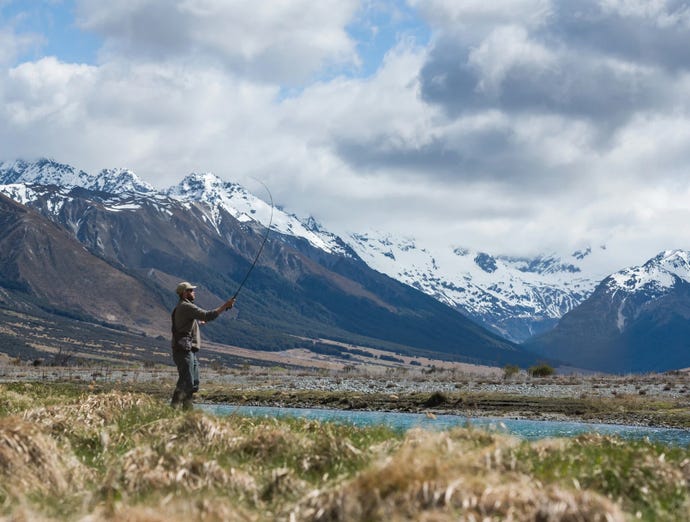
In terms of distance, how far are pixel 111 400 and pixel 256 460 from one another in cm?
630

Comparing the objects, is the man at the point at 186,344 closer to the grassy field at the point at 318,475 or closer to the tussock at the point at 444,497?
the grassy field at the point at 318,475

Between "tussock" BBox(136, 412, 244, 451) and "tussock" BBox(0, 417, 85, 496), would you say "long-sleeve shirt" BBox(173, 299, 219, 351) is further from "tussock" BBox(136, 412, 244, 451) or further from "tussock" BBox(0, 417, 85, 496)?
"tussock" BBox(0, 417, 85, 496)

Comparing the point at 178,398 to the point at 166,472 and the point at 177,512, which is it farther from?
the point at 177,512

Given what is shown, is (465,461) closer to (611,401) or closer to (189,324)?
(189,324)

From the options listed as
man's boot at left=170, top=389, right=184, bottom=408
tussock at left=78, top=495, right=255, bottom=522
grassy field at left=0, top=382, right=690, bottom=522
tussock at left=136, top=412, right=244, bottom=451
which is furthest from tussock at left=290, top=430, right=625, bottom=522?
man's boot at left=170, top=389, right=184, bottom=408

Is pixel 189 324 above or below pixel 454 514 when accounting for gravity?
above

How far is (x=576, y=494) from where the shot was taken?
369 inches

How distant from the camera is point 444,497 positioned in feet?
30.9

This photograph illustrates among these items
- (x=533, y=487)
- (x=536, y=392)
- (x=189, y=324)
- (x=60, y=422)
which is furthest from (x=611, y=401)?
(x=533, y=487)

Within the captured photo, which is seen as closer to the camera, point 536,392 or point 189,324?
point 189,324

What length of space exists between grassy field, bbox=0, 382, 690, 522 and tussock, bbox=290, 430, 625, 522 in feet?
0.06

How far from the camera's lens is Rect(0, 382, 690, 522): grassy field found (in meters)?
9.41

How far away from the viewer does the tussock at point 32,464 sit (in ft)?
38.5

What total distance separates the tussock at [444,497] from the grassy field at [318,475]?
2cm
